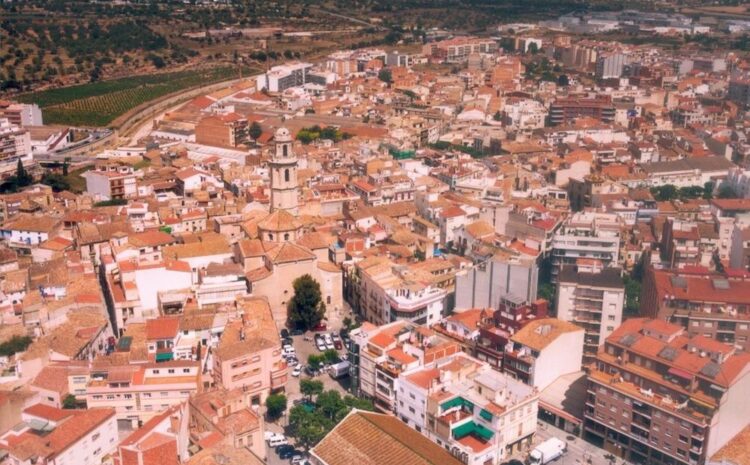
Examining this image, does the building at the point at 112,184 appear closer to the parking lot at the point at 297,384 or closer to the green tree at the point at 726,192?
the parking lot at the point at 297,384

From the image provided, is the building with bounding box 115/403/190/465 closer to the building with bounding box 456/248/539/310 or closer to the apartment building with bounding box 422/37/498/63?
the building with bounding box 456/248/539/310

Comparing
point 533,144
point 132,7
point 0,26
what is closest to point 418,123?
point 533,144

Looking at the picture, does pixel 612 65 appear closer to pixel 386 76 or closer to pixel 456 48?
pixel 456 48

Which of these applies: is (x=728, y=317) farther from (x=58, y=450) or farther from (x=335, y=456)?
(x=58, y=450)

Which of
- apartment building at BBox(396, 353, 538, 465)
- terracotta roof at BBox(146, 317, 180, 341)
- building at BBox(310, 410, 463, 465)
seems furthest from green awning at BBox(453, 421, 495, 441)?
terracotta roof at BBox(146, 317, 180, 341)

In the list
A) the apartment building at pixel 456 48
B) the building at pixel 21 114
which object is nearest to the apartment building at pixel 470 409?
the building at pixel 21 114
